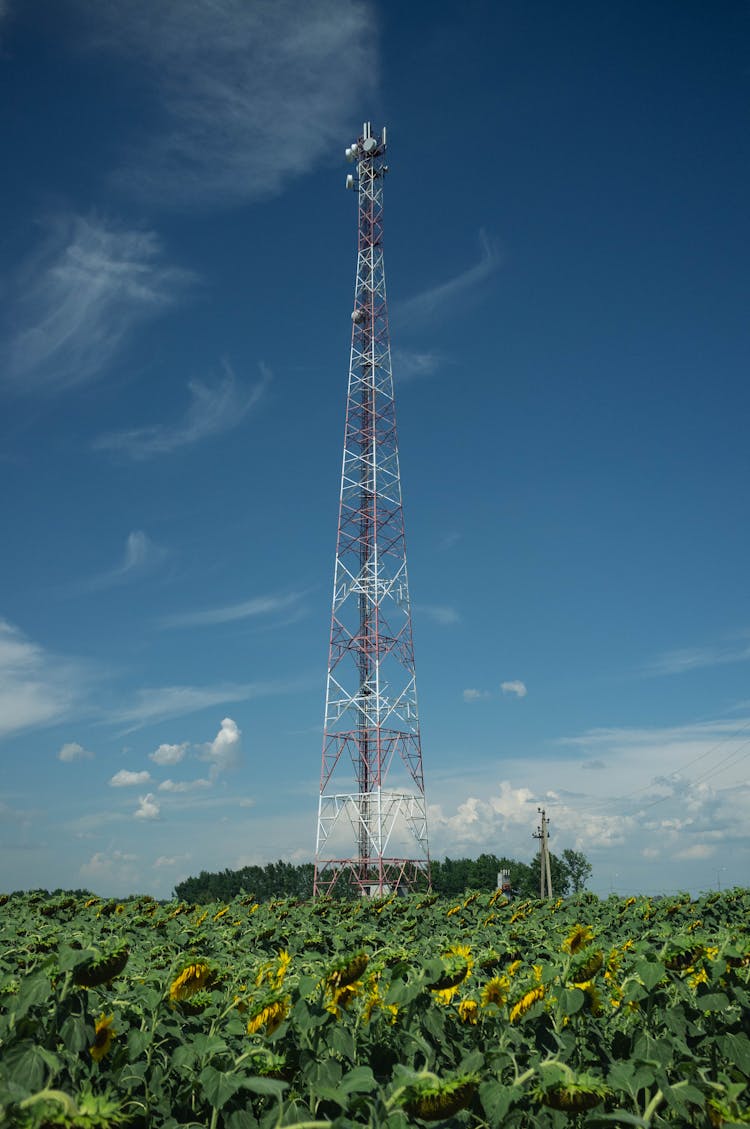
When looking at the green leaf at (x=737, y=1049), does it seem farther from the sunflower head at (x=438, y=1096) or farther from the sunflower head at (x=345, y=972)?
the sunflower head at (x=438, y=1096)

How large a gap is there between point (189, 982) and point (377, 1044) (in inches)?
44.9

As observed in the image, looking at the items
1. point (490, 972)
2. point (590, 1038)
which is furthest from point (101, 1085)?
point (490, 972)

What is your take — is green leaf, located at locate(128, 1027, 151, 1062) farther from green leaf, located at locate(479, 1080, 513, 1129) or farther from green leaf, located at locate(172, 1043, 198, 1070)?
green leaf, located at locate(479, 1080, 513, 1129)

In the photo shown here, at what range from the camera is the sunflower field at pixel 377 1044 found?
3299 millimetres

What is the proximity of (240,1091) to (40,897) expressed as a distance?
1843 centimetres

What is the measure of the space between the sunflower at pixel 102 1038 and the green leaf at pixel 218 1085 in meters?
0.84

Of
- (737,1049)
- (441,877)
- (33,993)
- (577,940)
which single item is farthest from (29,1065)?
(441,877)

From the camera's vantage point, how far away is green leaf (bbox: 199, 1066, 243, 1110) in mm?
3549

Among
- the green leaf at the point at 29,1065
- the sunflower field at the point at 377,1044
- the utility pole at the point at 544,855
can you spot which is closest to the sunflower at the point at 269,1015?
the sunflower field at the point at 377,1044

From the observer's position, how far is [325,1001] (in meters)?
4.59

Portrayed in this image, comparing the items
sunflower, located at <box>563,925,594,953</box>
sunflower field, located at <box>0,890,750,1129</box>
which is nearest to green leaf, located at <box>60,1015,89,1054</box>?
sunflower field, located at <box>0,890,750,1129</box>

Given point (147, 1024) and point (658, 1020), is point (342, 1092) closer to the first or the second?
point (147, 1024)

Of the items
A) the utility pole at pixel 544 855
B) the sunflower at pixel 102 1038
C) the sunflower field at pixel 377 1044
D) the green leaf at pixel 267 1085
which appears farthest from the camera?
the utility pole at pixel 544 855

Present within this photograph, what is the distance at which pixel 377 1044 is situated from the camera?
477 cm
